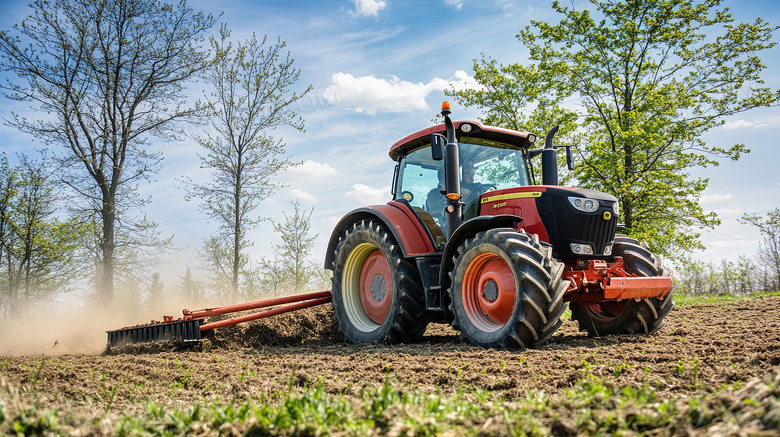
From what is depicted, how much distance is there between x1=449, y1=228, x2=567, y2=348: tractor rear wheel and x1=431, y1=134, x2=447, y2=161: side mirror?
3.57 feet

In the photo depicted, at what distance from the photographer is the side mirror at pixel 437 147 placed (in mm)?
6004

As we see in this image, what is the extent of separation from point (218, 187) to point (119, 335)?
10.5 m

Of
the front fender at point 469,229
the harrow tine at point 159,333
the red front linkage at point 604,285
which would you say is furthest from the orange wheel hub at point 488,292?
the harrow tine at point 159,333

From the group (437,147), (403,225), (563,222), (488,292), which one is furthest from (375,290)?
(563,222)

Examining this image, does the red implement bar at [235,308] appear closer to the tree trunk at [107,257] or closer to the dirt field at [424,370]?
the dirt field at [424,370]

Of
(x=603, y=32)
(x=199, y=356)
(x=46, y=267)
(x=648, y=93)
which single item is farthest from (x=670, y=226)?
(x=46, y=267)

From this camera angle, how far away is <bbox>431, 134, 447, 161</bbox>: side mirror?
600 centimetres

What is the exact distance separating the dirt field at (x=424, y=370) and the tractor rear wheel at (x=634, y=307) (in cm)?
25

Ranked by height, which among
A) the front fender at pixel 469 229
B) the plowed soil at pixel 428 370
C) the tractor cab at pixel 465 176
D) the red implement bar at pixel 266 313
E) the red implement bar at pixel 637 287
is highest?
the tractor cab at pixel 465 176

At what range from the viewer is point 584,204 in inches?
223

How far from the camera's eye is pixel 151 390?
4.07 m

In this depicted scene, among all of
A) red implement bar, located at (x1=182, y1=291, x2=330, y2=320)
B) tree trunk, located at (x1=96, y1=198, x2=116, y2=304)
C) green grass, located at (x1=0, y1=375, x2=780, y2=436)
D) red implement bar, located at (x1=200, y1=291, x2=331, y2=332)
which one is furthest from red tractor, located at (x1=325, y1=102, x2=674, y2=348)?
tree trunk, located at (x1=96, y1=198, x2=116, y2=304)

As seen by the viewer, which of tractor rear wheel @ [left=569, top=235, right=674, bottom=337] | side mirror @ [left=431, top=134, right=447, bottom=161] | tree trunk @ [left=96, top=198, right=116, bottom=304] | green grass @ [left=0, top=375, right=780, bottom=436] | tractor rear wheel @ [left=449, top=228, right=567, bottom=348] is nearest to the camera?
green grass @ [left=0, top=375, right=780, bottom=436]

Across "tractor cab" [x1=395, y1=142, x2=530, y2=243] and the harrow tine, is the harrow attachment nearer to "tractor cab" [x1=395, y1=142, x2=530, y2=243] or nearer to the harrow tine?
the harrow tine
